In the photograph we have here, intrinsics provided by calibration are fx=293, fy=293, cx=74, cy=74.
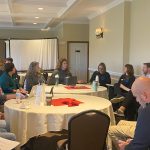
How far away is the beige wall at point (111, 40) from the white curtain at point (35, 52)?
Answer: 8.04 feet

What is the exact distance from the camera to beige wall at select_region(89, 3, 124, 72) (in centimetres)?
732

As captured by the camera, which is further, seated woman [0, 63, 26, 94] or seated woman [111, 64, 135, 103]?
seated woman [111, 64, 135, 103]

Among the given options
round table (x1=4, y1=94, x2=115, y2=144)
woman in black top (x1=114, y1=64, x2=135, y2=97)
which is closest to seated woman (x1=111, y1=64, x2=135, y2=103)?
woman in black top (x1=114, y1=64, x2=135, y2=97)

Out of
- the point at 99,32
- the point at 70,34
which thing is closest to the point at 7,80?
the point at 99,32

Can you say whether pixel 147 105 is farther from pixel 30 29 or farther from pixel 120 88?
pixel 30 29

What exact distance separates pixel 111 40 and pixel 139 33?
1.51 metres

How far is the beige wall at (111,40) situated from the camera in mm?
7316

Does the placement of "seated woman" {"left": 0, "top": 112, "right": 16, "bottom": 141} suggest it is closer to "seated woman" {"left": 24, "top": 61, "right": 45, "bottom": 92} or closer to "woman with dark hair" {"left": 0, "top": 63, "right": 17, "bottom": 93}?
"woman with dark hair" {"left": 0, "top": 63, "right": 17, "bottom": 93}

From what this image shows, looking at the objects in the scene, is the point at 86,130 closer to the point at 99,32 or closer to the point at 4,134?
the point at 4,134

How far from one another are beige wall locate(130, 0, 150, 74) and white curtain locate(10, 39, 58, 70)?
17.0 ft

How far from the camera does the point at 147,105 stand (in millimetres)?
2121

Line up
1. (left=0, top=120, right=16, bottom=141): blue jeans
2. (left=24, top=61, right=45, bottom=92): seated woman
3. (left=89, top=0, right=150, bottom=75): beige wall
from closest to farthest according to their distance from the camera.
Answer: (left=0, top=120, right=16, bottom=141): blue jeans → (left=24, top=61, right=45, bottom=92): seated woman → (left=89, top=0, right=150, bottom=75): beige wall

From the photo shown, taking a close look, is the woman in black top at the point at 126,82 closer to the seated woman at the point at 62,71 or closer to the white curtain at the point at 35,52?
the seated woman at the point at 62,71

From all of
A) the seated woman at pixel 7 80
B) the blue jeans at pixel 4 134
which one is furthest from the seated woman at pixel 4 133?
the seated woman at pixel 7 80
